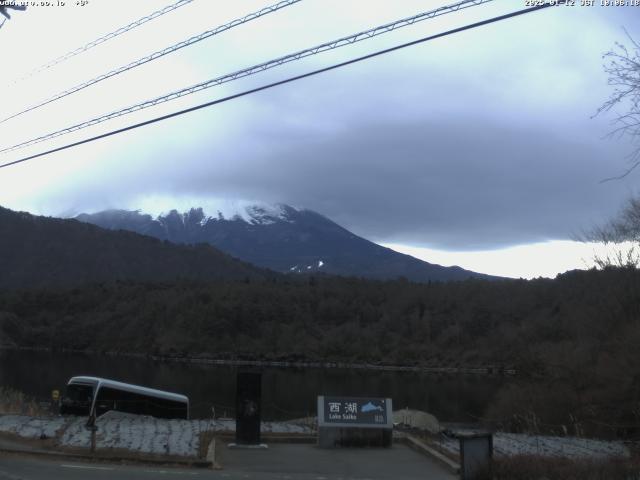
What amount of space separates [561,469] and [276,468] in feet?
21.5

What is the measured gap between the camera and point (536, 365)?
41281 mm

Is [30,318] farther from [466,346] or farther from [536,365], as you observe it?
[536,365]

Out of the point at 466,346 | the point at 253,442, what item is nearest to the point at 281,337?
the point at 466,346

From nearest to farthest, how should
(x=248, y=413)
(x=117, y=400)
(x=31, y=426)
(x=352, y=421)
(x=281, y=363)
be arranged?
(x=248, y=413) < (x=352, y=421) < (x=31, y=426) < (x=117, y=400) < (x=281, y=363)

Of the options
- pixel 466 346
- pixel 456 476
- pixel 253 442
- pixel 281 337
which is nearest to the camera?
pixel 456 476

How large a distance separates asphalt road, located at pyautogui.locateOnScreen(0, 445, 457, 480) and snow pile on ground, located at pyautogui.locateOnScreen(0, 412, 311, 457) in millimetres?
1482

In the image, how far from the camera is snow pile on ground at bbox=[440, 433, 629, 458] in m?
19.4

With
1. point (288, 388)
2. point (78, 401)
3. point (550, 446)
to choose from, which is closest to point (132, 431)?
point (550, 446)

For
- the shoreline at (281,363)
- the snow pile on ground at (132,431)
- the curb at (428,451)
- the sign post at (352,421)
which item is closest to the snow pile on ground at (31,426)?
the snow pile on ground at (132,431)

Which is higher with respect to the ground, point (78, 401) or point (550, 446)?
point (78, 401)

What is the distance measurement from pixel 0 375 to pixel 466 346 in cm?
8371

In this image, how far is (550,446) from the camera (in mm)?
21359

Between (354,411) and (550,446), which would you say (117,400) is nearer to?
(354,411)

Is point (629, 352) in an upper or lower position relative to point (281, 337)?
lower
